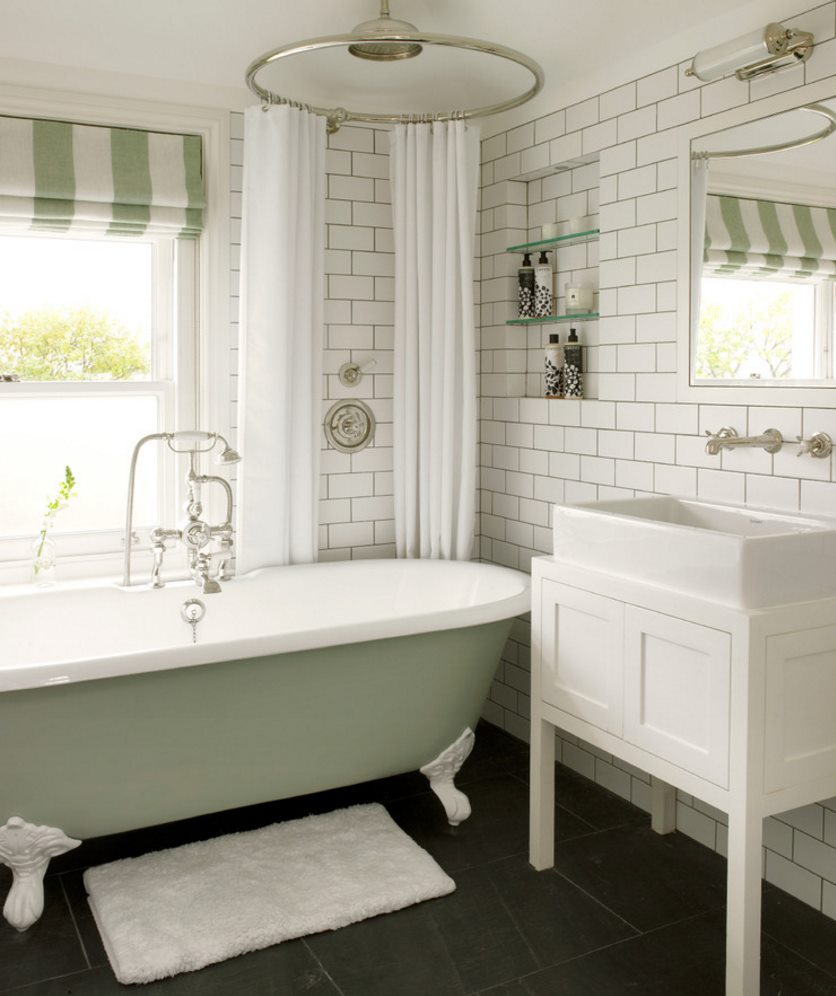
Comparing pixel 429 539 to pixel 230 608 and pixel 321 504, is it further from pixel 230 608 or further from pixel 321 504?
pixel 230 608

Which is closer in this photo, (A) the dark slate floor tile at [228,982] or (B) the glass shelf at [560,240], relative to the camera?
(A) the dark slate floor tile at [228,982]

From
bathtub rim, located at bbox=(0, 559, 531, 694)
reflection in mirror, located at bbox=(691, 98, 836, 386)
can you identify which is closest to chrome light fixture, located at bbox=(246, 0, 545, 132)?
reflection in mirror, located at bbox=(691, 98, 836, 386)

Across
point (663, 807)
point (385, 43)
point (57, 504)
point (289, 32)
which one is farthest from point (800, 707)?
point (57, 504)

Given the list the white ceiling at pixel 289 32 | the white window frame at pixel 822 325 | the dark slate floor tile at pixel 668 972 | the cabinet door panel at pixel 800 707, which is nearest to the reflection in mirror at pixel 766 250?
the white window frame at pixel 822 325

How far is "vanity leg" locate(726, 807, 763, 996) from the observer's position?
224 centimetres

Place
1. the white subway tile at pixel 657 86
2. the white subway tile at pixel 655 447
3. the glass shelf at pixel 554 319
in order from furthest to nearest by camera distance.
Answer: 1. the glass shelf at pixel 554 319
2. the white subway tile at pixel 655 447
3. the white subway tile at pixel 657 86

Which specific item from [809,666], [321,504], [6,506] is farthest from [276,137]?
[809,666]

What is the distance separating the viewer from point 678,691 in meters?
2.44

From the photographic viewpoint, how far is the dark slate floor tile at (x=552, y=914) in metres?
2.59

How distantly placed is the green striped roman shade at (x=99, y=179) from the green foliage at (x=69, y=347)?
34 centimetres

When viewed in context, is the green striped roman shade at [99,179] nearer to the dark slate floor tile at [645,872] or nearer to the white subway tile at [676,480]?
the white subway tile at [676,480]

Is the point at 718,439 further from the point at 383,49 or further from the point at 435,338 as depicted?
the point at 383,49

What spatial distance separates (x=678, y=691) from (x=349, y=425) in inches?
80.5

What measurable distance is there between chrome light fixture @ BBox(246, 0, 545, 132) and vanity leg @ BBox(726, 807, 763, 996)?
2.17 m
